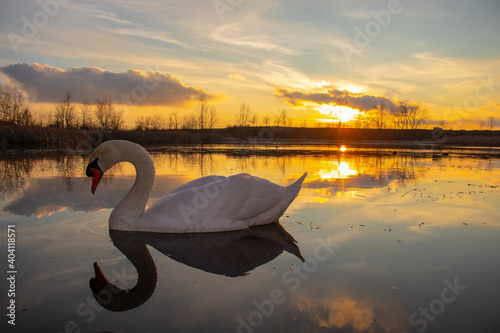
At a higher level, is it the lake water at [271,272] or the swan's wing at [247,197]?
the swan's wing at [247,197]

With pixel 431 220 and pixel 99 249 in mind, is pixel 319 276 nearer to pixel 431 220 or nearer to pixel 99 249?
pixel 99 249

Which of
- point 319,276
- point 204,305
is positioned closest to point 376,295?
point 319,276

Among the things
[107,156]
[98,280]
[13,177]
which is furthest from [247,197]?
[13,177]

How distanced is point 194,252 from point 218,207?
826mm

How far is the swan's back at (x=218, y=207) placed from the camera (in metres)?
4.66

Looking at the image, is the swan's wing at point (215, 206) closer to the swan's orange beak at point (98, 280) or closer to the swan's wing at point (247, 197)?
the swan's wing at point (247, 197)

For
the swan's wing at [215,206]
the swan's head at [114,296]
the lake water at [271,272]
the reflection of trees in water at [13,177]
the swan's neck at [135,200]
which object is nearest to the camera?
the lake water at [271,272]

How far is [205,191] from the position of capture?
475cm

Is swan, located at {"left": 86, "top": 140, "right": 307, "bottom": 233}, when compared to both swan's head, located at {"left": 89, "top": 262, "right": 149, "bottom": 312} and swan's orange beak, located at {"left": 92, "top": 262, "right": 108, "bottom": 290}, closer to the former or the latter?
swan's orange beak, located at {"left": 92, "top": 262, "right": 108, "bottom": 290}

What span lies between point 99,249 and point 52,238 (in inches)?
30.2

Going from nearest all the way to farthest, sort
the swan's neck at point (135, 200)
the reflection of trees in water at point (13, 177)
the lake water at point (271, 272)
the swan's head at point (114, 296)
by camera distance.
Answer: the lake water at point (271, 272) < the swan's head at point (114, 296) < the swan's neck at point (135, 200) < the reflection of trees in water at point (13, 177)

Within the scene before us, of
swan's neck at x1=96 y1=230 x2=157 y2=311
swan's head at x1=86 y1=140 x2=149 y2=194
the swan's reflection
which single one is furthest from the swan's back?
swan's head at x1=86 y1=140 x2=149 y2=194

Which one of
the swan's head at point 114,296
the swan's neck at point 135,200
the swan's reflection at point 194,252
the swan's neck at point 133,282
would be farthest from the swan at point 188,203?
A: the swan's head at point 114,296

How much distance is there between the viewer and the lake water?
261 centimetres
